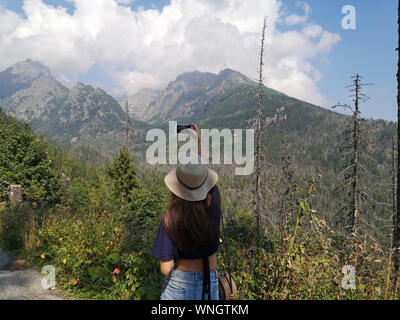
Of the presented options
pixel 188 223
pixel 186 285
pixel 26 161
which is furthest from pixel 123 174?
pixel 188 223

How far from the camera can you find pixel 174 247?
2230 mm

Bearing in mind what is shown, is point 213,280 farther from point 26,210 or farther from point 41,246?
point 26,210

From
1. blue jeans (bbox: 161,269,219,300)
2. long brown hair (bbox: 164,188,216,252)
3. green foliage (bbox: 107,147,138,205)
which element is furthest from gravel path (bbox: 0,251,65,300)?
green foliage (bbox: 107,147,138,205)

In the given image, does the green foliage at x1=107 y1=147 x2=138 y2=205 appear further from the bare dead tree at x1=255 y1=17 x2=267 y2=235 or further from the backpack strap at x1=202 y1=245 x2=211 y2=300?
the backpack strap at x1=202 y1=245 x2=211 y2=300

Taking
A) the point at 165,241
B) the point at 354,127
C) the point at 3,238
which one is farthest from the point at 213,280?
the point at 354,127

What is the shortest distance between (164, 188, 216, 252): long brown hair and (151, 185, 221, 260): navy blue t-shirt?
44mm

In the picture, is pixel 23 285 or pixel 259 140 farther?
pixel 259 140

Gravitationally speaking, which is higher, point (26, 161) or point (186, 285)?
point (26, 161)

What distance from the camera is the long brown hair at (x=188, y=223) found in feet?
7.06

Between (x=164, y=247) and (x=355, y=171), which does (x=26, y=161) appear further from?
(x=355, y=171)

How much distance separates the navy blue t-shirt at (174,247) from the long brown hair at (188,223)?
4 centimetres

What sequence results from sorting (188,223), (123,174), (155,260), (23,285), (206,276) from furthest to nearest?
1. (123,174)
2. (155,260)
3. (23,285)
4. (206,276)
5. (188,223)

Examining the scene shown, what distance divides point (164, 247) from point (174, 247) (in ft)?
0.29

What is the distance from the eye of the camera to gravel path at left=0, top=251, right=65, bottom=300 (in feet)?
12.2
